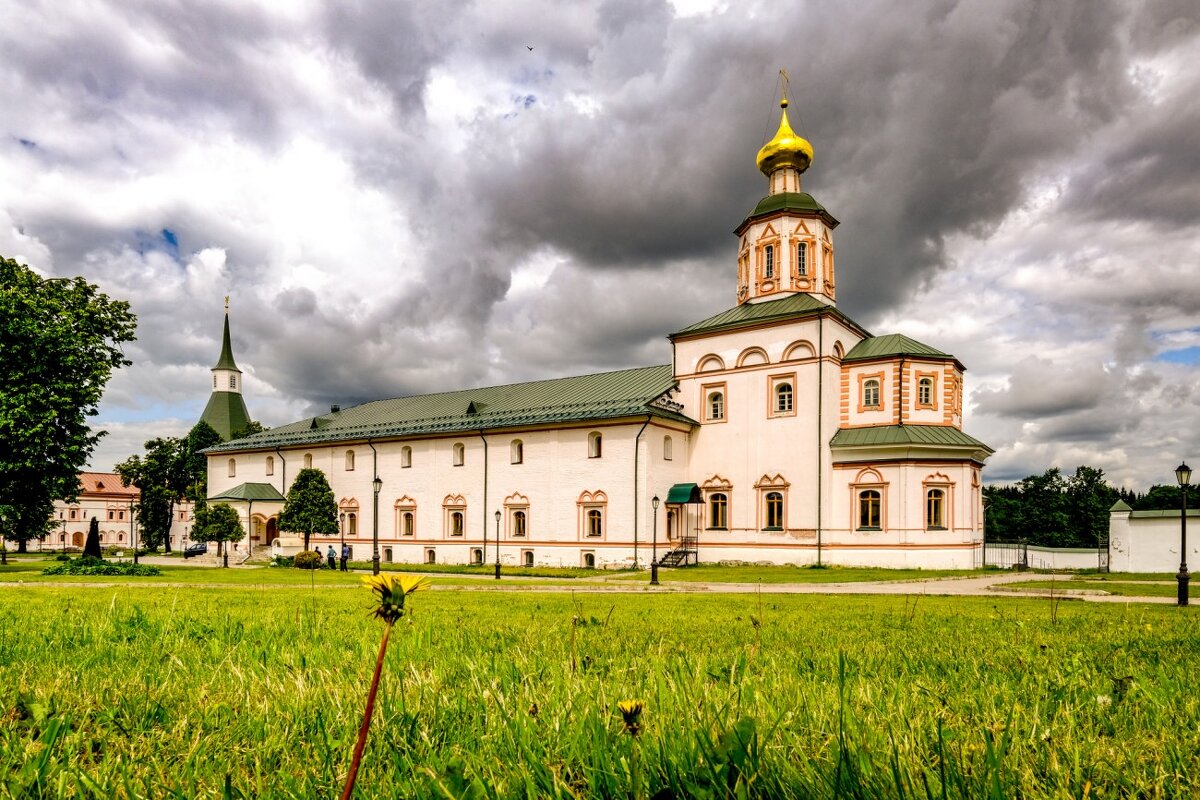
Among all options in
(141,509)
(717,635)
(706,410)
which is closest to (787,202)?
(706,410)

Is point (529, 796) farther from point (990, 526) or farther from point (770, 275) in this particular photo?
point (990, 526)

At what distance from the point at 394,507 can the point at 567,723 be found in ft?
142

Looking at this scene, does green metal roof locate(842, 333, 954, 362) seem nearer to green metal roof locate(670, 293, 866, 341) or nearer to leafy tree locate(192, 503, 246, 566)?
green metal roof locate(670, 293, 866, 341)

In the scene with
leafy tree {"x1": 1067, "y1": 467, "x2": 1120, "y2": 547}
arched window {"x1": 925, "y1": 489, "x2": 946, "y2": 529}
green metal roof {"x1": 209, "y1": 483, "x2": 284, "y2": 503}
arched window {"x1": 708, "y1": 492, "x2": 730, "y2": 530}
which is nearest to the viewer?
arched window {"x1": 925, "y1": 489, "x2": 946, "y2": 529}

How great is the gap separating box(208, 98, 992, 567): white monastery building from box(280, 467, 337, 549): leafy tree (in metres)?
3.84

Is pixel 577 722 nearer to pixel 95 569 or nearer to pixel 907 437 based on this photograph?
pixel 95 569

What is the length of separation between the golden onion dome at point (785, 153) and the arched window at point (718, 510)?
62.9ft

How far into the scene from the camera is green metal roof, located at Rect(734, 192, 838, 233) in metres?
38.7

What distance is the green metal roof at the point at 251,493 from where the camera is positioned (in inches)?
1806

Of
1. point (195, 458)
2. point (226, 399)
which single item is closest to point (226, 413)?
point (226, 399)

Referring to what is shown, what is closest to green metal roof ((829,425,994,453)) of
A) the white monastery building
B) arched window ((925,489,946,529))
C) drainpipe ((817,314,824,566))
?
the white monastery building

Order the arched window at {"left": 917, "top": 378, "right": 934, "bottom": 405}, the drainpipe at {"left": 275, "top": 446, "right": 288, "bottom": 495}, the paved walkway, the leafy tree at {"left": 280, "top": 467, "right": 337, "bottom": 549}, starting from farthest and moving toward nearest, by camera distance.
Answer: the drainpipe at {"left": 275, "top": 446, "right": 288, "bottom": 495}, the leafy tree at {"left": 280, "top": 467, "right": 337, "bottom": 549}, the arched window at {"left": 917, "top": 378, "right": 934, "bottom": 405}, the paved walkway

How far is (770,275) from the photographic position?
3900 centimetres

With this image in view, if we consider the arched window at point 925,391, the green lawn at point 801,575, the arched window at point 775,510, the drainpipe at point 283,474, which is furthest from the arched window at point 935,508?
the drainpipe at point 283,474
